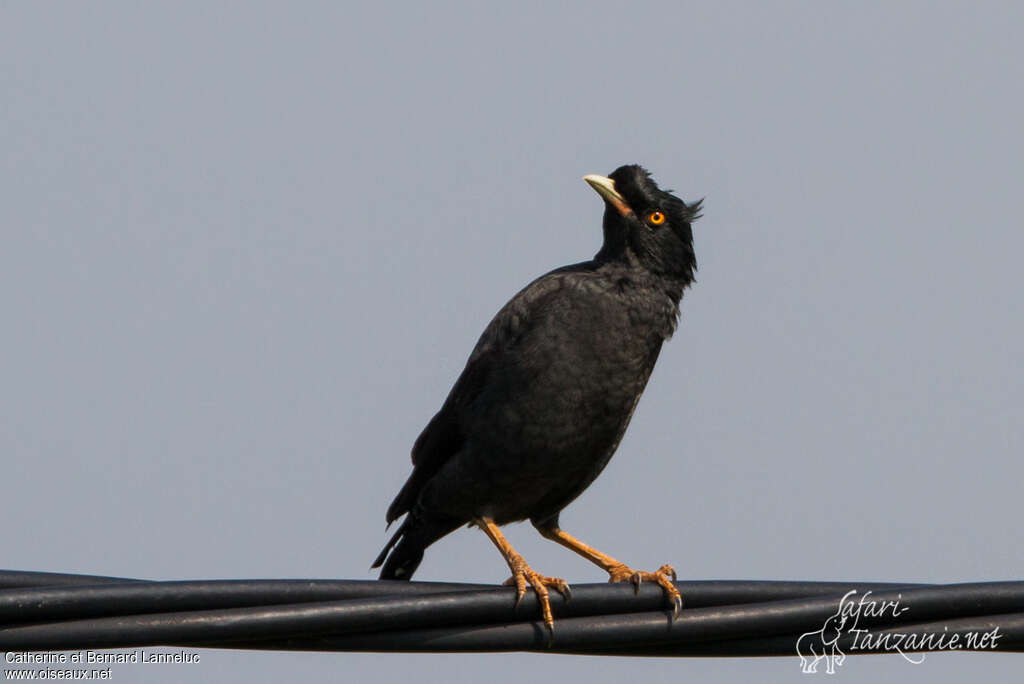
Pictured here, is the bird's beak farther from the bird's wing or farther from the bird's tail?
the bird's tail

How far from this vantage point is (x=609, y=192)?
25.6ft

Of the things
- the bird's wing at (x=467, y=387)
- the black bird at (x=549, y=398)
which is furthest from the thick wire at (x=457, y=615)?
the bird's wing at (x=467, y=387)

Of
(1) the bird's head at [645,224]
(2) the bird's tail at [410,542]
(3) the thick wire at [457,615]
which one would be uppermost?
(1) the bird's head at [645,224]

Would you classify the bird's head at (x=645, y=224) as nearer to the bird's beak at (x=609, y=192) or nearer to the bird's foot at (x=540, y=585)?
the bird's beak at (x=609, y=192)

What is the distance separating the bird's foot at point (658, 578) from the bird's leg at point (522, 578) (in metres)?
0.26

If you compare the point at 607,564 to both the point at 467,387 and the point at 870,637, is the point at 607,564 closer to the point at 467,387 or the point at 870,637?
the point at 467,387

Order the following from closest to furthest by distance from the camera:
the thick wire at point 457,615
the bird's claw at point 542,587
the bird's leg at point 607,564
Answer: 1. the thick wire at point 457,615
2. the bird's claw at point 542,587
3. the bird's leg at point 607,564

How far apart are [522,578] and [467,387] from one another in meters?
1.99

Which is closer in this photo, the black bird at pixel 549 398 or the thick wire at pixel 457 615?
the thick wire at pixel 457 615

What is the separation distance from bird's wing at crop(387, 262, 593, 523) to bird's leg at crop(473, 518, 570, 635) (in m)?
0.35

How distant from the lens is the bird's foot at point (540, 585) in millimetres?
4207

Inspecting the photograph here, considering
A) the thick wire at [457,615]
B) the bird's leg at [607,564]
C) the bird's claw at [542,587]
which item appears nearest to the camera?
the thick wire at [457,615]

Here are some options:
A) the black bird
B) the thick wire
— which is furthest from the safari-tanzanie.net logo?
the black bird

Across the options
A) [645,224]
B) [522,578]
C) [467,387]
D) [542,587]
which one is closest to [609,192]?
[645,224]
